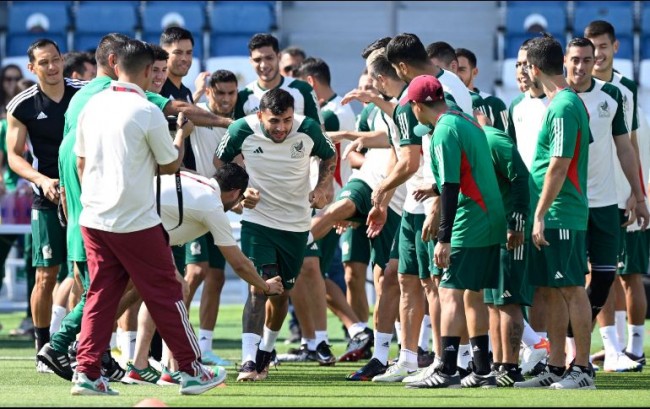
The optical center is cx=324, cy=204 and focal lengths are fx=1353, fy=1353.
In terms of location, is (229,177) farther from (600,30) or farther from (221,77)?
(600,30)

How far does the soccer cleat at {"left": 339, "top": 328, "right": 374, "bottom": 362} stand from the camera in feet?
37.8

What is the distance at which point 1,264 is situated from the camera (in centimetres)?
1471

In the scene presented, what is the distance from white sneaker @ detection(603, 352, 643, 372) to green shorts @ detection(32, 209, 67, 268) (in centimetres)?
435

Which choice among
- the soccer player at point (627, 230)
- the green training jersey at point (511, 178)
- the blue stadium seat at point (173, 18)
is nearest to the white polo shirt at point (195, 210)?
the green training jersey at point (511, 178)

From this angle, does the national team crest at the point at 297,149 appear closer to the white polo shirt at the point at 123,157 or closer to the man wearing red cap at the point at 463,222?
the man wearing red cap at the point at 463,222

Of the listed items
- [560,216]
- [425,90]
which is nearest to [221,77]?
[425,90]

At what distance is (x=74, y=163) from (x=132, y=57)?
3.50ft

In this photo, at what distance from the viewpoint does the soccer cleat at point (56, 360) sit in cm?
849

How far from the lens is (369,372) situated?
9.66 m

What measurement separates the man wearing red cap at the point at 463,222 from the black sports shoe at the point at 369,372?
1.05 meters

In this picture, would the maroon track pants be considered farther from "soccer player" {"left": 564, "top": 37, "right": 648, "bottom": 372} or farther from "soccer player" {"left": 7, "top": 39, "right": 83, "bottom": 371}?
"soccer player" {"left": 564, "top": 37, "right": 648, "bottom": 372}

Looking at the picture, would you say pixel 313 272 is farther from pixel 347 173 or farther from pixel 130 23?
pixel 130 23

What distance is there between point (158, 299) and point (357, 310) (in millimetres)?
4779

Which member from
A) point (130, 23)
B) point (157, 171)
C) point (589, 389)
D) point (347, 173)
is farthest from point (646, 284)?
point (130, 23)
